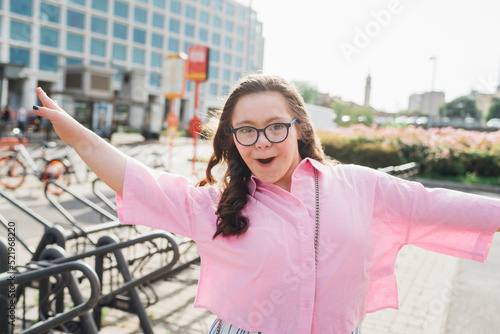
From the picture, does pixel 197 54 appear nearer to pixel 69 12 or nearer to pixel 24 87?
pixel 24 87

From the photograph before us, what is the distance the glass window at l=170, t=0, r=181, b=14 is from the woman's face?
65.4 metres

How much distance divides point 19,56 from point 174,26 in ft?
75.7

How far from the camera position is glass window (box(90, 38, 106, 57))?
5350cm

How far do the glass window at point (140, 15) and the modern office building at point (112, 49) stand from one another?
0.13 metres

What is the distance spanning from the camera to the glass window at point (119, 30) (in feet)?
183

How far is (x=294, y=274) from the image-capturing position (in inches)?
57.6

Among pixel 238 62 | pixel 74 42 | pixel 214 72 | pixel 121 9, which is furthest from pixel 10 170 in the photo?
pixel 238 62

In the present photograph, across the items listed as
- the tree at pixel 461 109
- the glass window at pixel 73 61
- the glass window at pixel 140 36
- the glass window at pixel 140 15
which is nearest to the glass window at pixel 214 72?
the glass window at pixel 140 36

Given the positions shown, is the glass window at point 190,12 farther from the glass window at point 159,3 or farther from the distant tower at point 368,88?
the distant tower at point 368,88

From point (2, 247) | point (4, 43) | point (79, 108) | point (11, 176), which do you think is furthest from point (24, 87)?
point (2, 247)

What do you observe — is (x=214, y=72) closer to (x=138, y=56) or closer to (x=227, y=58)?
(x=227, y=58)

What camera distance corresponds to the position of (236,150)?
177cm

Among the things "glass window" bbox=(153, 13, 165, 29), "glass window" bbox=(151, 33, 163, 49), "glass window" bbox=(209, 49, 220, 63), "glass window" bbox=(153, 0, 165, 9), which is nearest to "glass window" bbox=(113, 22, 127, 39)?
"glass window" bbox=(151, 33, 163, 49)

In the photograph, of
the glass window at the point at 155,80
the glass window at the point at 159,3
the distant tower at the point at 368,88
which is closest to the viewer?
the glass window at the point at 159,3
